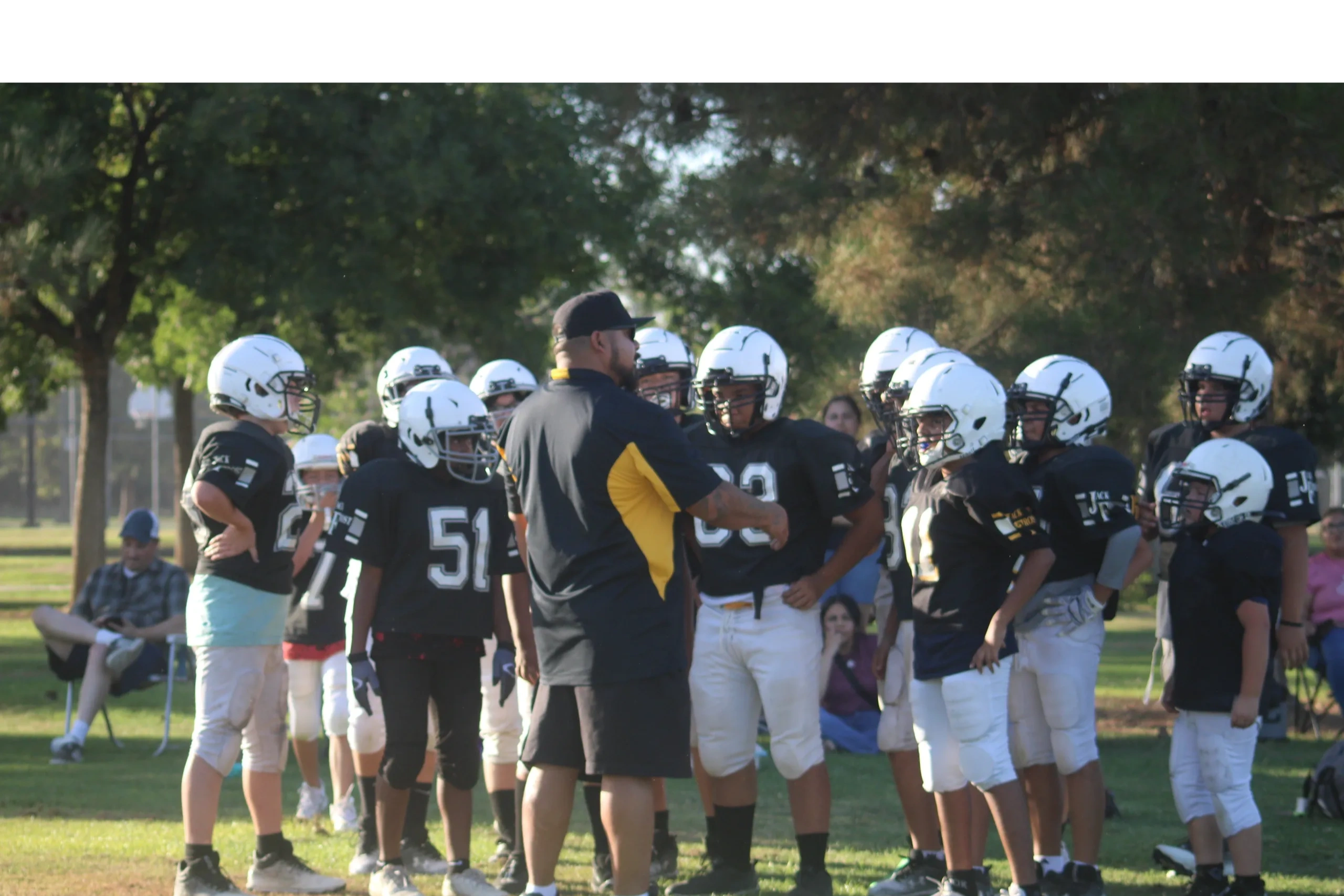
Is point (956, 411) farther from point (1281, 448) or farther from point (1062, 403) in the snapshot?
point (1281, 448)

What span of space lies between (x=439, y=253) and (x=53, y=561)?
19492mm

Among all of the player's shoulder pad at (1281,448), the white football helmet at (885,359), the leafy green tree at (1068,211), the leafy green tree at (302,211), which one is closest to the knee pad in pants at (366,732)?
the white football helmet at (885,359)

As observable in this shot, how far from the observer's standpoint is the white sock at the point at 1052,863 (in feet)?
20.8

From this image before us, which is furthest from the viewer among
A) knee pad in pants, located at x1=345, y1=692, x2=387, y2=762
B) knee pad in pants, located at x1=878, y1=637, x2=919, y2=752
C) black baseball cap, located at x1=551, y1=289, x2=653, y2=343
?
knee pad in pants, located at x1=345, y1=692, x2=387, y2=762

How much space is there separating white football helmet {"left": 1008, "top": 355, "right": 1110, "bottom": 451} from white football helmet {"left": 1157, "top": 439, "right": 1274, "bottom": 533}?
53 cm

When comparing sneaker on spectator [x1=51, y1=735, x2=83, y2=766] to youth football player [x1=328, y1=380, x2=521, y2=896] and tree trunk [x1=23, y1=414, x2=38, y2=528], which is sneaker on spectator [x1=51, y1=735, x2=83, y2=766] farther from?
tree trunk [x1=23, y1=414, x2=38, y2=528]

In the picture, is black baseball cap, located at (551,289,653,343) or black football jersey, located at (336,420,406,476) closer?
black baseball cap, located at (551,289,653,343)

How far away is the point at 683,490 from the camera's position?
16.7 feet

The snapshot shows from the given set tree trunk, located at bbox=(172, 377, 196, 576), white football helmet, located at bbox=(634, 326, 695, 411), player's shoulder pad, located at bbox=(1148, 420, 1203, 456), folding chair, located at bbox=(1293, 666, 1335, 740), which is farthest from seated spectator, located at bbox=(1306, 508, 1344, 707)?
tree trunk, located at bbox=(172, 377, 196, 576)

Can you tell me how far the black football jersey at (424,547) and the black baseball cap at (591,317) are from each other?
1.29 metres

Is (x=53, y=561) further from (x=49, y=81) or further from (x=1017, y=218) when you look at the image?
(x=1017, y=218)

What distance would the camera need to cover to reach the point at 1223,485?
20.1ft

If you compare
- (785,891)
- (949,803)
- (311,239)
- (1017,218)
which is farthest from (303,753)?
(311,239)

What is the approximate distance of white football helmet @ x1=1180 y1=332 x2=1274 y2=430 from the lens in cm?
673
